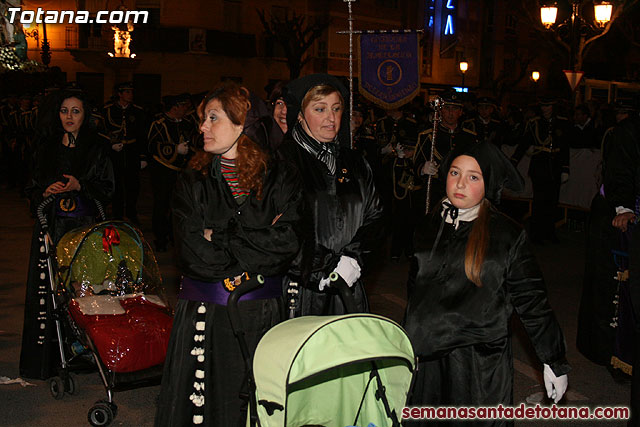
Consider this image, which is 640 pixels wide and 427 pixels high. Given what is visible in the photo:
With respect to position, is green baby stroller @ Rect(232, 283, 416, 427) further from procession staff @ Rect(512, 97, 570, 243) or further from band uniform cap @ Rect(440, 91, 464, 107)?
procession staff @ Rect(512, 97, 570, 243)

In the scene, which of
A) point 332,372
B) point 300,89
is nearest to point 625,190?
point 300,89

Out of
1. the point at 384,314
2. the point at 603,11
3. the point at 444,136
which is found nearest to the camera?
the point at 384,314

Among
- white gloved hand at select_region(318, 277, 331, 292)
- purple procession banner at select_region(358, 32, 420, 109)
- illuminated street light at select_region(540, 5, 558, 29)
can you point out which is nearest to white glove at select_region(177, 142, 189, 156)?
purple procession banner at select_region(358, 32, 420, 109)

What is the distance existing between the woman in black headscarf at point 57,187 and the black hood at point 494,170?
11.3ft

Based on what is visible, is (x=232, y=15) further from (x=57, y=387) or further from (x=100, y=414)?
(x=100, y=414)

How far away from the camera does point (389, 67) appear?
7.79m

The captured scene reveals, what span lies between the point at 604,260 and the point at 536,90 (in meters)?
49.2

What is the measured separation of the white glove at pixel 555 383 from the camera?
147 inches

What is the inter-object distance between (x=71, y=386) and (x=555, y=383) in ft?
12.0

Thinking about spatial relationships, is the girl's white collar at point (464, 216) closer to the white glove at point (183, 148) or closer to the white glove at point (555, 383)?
the white glove at point (555, 383)

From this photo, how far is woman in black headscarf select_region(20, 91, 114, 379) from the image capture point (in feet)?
19.5

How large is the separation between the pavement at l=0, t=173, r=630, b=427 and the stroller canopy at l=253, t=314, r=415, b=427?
133cm

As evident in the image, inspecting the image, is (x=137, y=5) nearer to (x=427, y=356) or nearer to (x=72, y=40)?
(x=72, y=40)

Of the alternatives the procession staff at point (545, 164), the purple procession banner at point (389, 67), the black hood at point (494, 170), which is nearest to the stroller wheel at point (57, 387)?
the black hood at point (494, 170)
